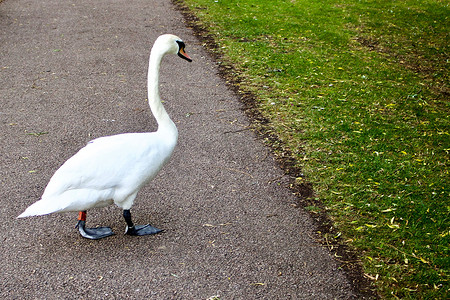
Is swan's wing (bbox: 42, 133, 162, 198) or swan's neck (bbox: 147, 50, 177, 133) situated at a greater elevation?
swan's neck (bbox: 147, 50, 177, 133)

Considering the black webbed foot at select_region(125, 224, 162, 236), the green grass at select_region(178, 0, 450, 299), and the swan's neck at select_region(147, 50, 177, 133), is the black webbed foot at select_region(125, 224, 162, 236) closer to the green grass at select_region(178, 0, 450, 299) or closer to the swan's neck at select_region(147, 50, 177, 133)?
the swan's neck at select_region(147, 50, 177, 133)

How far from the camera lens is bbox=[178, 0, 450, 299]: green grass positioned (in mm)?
4137

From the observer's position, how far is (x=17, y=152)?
5543 millimetres

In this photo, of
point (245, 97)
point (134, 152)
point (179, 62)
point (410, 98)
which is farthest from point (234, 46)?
point (134, 152)

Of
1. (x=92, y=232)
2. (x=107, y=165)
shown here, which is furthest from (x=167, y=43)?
(x=92, y=232)

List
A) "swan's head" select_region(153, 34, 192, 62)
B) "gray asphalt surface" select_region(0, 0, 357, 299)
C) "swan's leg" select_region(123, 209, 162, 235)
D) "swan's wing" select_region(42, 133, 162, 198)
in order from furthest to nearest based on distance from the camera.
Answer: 1. "swan's head" select_region(153, 34, 192, 62)
2. "swan's leg" select_region(123, 209, 162, 235)
3. "swan's wing" select_region(42, 133, 162, 198)
4. "gray asphalt surface" select_region(0, 0, 357, 299)

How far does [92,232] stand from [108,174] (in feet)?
2.06

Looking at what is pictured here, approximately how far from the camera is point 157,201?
187 inches

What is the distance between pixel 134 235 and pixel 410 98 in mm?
4878

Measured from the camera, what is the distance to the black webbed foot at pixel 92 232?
Answer: 4.11 meters

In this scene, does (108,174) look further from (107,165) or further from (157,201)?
(157,201)

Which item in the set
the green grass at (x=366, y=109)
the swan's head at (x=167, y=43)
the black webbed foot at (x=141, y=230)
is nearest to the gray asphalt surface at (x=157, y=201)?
the black webbed foot at (x=141, y=230)

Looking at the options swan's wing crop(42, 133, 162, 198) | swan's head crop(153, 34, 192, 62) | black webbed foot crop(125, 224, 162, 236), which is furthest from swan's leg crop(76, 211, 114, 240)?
swan's head crop(153, 34, 192, 62)

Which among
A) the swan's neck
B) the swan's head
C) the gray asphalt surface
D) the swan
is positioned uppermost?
the swan's head
